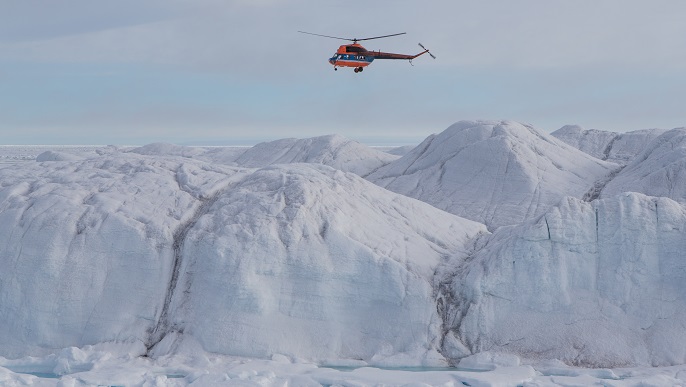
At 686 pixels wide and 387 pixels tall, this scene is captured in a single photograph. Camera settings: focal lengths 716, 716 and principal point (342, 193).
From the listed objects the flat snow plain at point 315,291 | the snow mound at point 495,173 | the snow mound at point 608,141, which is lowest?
the flat snow plain at point 315,291

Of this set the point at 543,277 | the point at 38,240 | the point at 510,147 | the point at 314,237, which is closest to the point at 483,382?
the point at 543,277

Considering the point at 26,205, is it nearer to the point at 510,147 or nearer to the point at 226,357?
the point at 226,357

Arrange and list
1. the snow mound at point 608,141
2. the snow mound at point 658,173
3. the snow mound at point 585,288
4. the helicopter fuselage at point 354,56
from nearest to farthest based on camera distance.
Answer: the snow mound at point 585,288 → the helicopter fuselage at point 354,56 → the snow mound at point 658,173 → the snow mound at point 608,141

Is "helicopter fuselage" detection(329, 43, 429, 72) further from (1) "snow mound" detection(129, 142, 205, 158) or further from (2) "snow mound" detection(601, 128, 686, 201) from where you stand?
(1) "snow mound" detection(129, 142, 205, 158)

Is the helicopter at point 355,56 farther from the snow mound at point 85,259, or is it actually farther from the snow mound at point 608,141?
the snow mound at point 608,141

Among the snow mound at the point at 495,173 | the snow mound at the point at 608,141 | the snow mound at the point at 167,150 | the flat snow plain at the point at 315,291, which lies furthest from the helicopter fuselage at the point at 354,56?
the snow mound at the point at 167,150

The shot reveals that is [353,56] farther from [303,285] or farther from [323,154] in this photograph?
[323,154]
